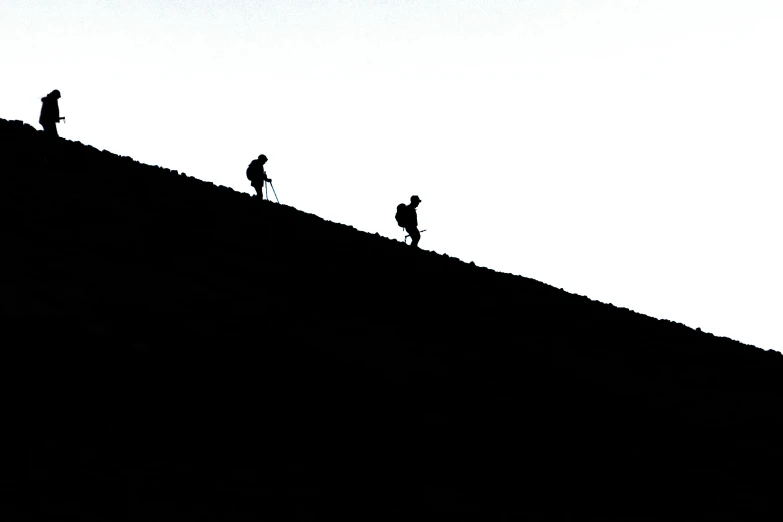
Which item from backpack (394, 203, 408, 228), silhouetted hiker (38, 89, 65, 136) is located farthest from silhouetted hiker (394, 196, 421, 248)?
silhouetted hiker (38, 89, 65, 136)

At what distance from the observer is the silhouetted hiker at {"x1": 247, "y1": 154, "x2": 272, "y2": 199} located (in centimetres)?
Result: 2688

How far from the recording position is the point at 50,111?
82.8 ft

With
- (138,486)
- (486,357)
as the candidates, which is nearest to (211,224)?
(486,357)

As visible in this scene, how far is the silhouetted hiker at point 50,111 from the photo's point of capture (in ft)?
82.3

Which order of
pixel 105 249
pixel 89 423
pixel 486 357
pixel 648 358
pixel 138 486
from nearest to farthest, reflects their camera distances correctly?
pixel 138 486, pixel 89 423, pixel 486 357, pixel 105 249, pixel 648 358

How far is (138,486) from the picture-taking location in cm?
757

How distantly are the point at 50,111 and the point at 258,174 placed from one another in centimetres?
654

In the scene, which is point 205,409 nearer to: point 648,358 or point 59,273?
point 59,273

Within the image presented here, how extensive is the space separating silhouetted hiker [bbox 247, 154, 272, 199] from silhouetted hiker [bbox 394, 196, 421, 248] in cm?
498

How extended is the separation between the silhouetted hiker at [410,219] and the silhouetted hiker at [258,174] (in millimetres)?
4978

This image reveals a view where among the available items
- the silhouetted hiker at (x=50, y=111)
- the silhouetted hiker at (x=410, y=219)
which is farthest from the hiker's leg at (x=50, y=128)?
the silhouetted hiker at (x=410, y=219)

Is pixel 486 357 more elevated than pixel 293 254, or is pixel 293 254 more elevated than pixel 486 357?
pixel 293 254

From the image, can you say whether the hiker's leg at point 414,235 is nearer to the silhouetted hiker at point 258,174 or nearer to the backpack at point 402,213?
the backpack at point 402,213

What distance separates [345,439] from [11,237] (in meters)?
9.47
